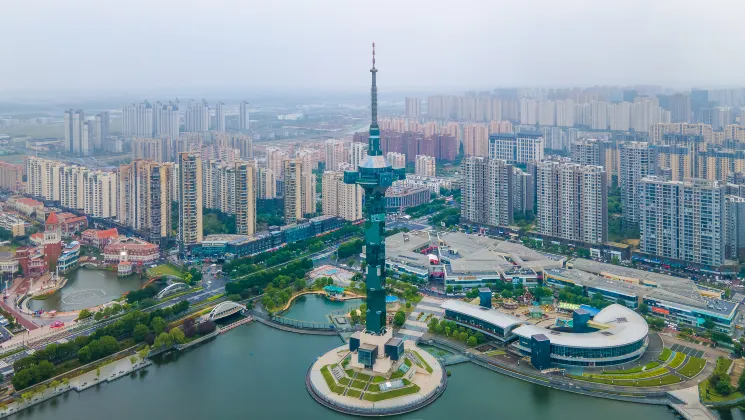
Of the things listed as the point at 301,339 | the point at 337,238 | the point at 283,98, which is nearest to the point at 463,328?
the point at 301,339

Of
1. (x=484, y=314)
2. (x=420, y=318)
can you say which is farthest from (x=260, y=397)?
(x=484, y=314)

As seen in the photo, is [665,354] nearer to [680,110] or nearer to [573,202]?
[573,202]

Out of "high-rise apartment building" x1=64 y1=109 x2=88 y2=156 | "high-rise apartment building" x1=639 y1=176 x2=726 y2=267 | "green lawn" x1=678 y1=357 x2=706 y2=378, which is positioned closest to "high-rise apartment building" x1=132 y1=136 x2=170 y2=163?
"high-rise apartment building" x1=64 y1=109 x2=88 y2=156

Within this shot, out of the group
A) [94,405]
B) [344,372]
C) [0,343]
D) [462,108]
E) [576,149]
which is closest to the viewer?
[94,405]

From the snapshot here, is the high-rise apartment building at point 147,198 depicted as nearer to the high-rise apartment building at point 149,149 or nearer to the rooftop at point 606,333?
the high-rise apartment building at point 149,149

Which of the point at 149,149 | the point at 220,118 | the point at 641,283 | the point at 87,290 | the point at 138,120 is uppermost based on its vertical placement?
the point at 220,118

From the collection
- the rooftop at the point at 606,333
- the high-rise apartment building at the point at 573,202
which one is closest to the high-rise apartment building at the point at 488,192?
the high-rise apartment building at the point at 573,202

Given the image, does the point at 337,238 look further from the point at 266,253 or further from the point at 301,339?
the point at 301,339
